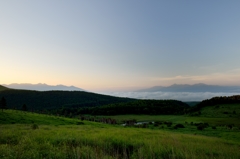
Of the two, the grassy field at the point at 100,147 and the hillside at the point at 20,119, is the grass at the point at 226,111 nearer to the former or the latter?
the hillside at the point at 20,119

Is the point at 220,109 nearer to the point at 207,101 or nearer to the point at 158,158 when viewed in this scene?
the point at 207,101

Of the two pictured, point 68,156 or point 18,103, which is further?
point 18,103

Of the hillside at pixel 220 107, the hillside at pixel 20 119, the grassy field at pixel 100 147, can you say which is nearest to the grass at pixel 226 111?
the hillside at pixel 220 107

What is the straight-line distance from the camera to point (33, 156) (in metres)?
9.55

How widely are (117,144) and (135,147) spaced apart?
5.34ft

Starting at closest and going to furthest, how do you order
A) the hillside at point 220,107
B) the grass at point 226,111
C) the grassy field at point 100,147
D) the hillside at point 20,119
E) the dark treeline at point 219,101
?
1. the grassy field at point 100,147
2. the hillside at point 20,119
3. the grass at point 226,111
4. the hillside at point 220,107
5. the dark treeline at point 219,101

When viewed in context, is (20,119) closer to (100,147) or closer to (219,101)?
(100,147)

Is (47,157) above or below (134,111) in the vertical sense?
above

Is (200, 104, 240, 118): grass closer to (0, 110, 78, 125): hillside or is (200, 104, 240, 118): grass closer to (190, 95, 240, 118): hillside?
(190, 95, 240, 118): hillside

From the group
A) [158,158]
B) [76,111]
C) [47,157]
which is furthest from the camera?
[76,111]

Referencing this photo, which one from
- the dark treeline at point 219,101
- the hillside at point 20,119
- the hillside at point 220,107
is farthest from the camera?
the dark treeline at point 219,101

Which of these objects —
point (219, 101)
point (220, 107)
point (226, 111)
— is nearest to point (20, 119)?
point (226, 111)

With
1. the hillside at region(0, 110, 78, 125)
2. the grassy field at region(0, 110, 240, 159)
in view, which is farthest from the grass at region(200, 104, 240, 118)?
the grassy field at region(0, 110, 240, 159)

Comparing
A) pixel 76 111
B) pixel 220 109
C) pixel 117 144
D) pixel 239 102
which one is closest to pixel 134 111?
pixel 76 111
